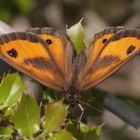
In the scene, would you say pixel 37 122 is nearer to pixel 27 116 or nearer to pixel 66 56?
pixel 27 116

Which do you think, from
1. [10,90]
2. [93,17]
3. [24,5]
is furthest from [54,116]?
[93,17]

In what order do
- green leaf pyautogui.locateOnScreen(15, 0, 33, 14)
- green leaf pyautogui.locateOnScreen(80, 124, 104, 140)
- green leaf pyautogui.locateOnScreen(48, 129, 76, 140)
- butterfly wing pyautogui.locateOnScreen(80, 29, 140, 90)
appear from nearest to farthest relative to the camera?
green leaf pyautogui.locateOnScreen(48, 129, 76, 140) < green leaf pyautogui.locateOnScreen(80, 124, 104, 140) < butterfly wing pyautogui.locateOnScreen(80, 29, 140, 90) < green leaf pyautogui.locateOnScreen(15, 0, 33, 14)

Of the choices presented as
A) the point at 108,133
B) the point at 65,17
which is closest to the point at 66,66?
the point at 108,133

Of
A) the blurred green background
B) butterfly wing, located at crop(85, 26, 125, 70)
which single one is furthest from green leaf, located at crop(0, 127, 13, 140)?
the blurred green background

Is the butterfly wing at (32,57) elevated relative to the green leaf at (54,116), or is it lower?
elevated

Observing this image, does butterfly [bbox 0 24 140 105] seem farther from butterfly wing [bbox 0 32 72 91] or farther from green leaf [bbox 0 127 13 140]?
green leaf [bbox 0 127 13 140]

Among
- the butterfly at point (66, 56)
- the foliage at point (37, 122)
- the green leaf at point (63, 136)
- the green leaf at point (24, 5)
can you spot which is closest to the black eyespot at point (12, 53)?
the butterfly at point (66, 56)

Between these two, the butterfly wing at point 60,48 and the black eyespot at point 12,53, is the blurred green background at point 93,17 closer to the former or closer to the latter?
the butterfly wing at point 60,48
